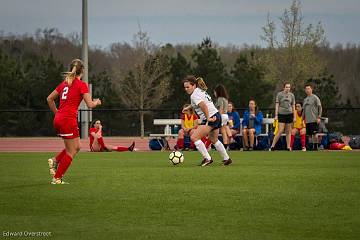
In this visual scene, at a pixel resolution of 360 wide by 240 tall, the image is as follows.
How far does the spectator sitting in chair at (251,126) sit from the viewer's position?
31.0 meters

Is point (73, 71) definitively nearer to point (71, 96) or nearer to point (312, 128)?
point (71, 96)

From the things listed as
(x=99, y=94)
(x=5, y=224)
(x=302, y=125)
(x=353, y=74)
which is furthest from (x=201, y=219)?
(x=353, y=74)

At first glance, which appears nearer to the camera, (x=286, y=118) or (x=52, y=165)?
(x=52, y=165)

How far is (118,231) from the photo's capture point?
8781 mm

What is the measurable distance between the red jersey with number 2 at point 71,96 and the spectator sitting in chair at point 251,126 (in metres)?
17.1

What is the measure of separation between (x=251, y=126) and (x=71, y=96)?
1735 centimetres

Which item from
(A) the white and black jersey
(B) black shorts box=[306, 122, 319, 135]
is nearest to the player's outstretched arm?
(A) the white and black jersey

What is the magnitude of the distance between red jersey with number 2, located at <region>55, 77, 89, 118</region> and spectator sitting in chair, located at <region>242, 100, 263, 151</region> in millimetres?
17066

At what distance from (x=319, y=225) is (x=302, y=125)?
22.0 meters

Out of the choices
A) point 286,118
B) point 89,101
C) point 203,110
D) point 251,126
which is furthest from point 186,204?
point 251,126

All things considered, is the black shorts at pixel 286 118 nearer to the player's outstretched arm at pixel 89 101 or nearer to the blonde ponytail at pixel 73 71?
the player's outstretched arm at pixel 89 101

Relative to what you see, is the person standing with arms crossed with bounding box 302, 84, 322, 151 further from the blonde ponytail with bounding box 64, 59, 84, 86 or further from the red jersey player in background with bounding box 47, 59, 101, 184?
the blonde ponytail with bounding box 64, 59, 84, 86

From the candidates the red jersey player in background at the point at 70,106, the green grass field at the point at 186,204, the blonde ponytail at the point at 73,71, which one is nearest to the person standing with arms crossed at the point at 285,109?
the green grass field at the point at 186,204

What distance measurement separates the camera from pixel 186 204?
11078 mm
